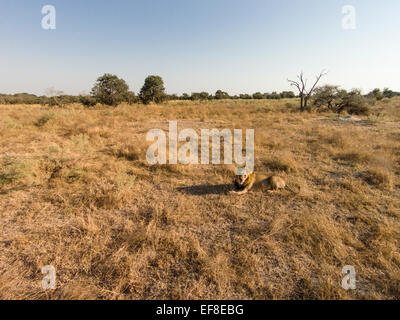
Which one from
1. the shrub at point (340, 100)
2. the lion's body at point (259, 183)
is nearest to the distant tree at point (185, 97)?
the shrub at point (340, 100)

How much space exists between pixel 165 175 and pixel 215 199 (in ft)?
5.08

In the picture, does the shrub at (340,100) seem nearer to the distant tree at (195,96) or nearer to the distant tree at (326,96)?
the distant tree at (326,96)

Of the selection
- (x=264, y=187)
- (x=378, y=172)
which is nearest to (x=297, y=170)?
(x=264, y=187)

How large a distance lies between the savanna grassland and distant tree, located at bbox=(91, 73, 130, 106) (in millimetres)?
18108

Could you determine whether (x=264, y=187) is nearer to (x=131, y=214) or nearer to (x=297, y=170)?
(x=297, y=170)

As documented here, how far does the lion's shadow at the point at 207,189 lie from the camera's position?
132 inches

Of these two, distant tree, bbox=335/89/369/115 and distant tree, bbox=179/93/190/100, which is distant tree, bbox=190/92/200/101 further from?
distant tree, bbox=335/89/369/115

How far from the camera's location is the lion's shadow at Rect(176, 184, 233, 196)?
335cm

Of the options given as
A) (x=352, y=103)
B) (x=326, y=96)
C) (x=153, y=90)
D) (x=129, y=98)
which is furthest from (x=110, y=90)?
(x=352, y=103)

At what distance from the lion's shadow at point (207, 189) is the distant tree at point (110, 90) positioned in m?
20.2

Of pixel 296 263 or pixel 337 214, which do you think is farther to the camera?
pixel 337 214

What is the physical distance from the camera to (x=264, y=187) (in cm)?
332
